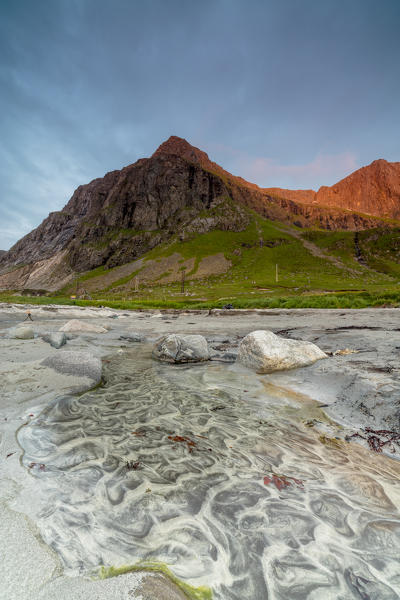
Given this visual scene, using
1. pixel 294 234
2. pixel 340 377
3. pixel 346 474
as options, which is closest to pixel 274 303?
pixel 340 377

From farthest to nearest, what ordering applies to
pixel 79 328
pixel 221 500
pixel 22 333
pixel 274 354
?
pixel 79 328 < pixel 22 333 < pixel 274 354 < pixel 221 500

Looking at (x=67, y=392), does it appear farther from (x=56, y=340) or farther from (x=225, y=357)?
(x=56, y=340)

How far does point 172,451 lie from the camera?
171 inches

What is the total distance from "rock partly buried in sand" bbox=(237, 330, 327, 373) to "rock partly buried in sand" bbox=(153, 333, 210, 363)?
192 cm

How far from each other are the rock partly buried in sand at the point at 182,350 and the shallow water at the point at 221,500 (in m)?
4.84

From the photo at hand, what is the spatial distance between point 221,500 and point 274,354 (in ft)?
20.4

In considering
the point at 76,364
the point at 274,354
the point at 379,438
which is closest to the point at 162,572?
the point at 379,438

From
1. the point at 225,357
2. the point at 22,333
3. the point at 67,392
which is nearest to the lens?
the point at 67,392

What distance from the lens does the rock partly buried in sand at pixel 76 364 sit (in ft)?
25.5

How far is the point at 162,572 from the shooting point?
2309 mm

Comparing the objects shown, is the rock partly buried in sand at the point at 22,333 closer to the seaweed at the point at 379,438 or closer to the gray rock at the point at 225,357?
the gray rock at the point at 225,357

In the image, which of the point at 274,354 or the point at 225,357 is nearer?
the point at 274,354

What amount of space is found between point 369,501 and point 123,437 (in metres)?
3.72

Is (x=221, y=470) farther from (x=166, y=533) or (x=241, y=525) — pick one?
(x=166, y=533)
